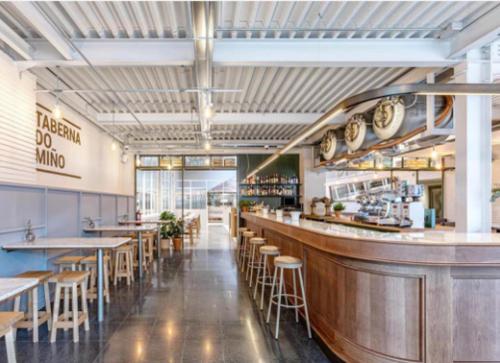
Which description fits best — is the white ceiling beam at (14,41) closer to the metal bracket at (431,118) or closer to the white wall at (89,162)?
the white wall at (89,162)

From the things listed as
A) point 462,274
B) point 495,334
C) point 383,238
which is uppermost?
point 383,238

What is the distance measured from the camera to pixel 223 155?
11.5 meters

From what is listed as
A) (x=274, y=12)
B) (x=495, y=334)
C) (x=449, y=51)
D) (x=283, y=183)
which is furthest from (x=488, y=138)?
(x=283, y=183)

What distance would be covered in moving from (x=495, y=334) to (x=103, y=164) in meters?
8.26

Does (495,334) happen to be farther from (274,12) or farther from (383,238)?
(274,12)

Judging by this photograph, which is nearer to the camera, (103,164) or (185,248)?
(103,164)

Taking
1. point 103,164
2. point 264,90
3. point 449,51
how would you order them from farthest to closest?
1. point 103,164
2. point 264,90
3. point 449,51

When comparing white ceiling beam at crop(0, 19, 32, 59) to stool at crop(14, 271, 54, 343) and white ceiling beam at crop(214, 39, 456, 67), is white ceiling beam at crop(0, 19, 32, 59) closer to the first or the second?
white ceiling beam at crop(214, 39, 456, 67)

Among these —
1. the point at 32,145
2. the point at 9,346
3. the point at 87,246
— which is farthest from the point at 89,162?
the point at 9,346

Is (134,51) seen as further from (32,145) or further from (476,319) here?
(476,319)

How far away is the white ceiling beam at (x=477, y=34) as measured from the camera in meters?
3.29

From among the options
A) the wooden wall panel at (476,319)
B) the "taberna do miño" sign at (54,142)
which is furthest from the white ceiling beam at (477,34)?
the "taberna do miño" sign at (54,142)

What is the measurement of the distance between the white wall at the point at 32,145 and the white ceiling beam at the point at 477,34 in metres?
5.48

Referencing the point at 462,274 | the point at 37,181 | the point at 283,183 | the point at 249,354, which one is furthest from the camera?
the point at 283,183
